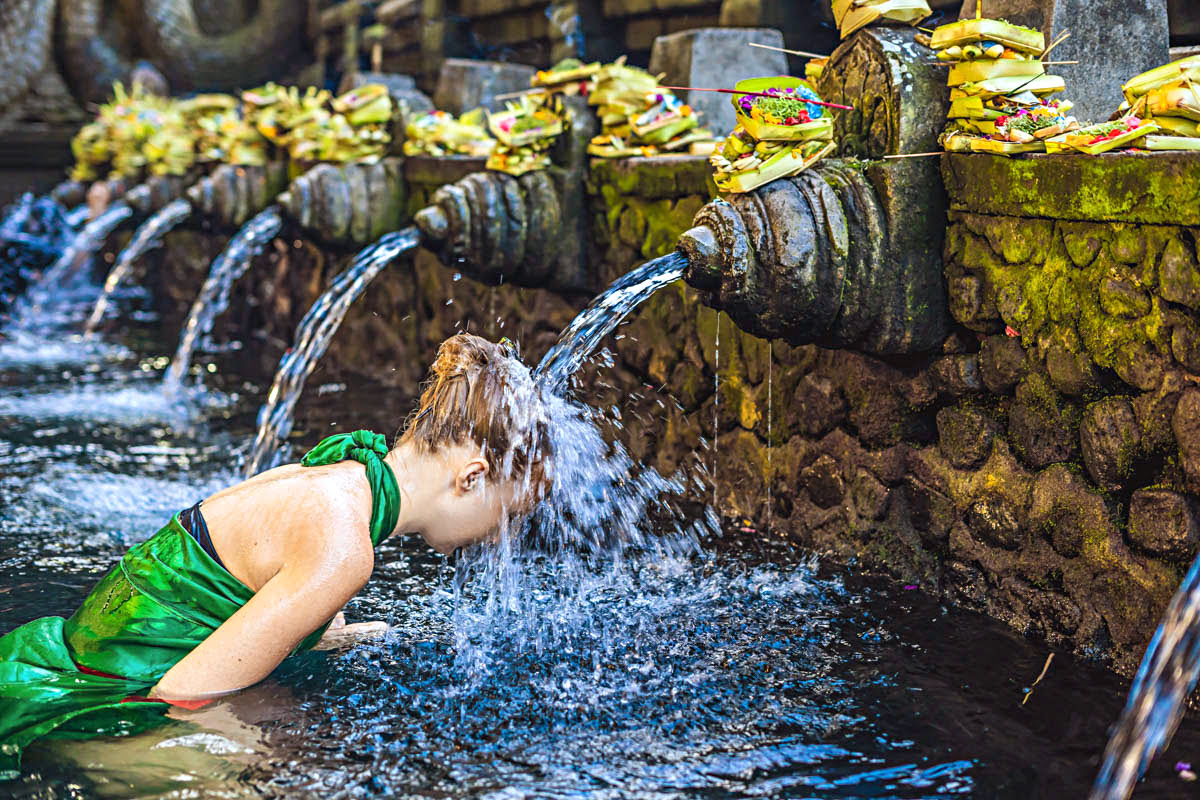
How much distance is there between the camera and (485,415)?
2342 mm

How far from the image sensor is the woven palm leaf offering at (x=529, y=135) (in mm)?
4547

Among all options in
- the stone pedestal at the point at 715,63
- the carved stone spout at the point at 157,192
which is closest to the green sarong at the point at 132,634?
the stone pedestal at the point at 715,63

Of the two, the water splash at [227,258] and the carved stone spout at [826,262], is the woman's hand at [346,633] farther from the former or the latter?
the water splash at [227,258]

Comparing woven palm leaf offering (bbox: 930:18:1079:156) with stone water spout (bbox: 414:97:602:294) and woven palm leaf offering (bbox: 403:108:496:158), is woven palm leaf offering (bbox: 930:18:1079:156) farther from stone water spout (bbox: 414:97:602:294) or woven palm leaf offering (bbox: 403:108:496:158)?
woven palm leaf offering (bbox: 403:108:496:158)

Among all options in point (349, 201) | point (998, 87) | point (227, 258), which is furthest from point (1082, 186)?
point (227, 258)

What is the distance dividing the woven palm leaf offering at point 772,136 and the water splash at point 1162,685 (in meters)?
1.47

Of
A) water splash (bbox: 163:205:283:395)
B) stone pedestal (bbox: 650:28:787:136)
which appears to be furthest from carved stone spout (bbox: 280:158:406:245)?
stone pedestal (bbox: 650:28:787:136)

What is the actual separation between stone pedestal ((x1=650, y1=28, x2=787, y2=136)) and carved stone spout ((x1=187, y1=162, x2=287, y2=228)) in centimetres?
289

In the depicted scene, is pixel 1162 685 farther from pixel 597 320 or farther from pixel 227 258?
pixel 227 258

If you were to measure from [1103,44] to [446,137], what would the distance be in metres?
3.25

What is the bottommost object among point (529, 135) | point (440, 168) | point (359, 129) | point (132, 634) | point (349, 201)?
point (132, 634)

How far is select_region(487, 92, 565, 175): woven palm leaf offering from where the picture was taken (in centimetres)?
455

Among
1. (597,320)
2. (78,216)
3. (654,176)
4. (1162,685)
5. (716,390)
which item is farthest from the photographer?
(78,216)

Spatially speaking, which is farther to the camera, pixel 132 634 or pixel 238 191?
pixel 238 191
